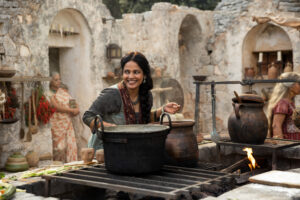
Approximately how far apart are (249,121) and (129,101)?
1207mm

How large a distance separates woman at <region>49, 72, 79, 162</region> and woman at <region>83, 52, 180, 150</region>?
383 cm

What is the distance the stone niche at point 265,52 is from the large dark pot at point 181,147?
744cm

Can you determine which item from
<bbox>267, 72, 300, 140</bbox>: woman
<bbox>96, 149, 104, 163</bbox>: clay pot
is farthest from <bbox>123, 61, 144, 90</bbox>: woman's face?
<bbox>267, 72, 300, 140</bbox>: woman

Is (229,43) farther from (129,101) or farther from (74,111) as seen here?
(129,101)

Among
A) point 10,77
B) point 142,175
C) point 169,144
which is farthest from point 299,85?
point 10,77

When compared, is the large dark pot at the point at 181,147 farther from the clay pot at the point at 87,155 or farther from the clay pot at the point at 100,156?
the clay pot at the point at 87,155

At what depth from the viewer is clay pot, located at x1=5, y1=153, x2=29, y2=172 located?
6.27 meters

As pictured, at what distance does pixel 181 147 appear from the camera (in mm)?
3350

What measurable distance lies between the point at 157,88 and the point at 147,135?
695 centimetres

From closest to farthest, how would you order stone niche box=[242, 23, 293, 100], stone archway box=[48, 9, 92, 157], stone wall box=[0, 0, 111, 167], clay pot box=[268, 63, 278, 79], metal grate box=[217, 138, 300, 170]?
metal grate box=[217, 138, 300, 170]
stone wall box=[0, 0, 111, 167]
stone archway box=[48, 9, 92, 157]
clay pot box=[268, 63, 278, 79]
stone niche box=[242, 23, 293, 100]

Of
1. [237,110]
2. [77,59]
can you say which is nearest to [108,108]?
[237,110]

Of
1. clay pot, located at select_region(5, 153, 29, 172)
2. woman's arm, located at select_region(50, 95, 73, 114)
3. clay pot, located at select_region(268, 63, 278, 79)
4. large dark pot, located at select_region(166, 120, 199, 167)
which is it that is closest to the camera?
large dark pot, located at select_region(166, 120, 199, 167)

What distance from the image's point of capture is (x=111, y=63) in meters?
8.66

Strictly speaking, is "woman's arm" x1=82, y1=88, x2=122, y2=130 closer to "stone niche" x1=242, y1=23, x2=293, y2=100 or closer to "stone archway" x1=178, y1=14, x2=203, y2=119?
"stone niche" x1=242, y1=23, x2=293, y2=100
